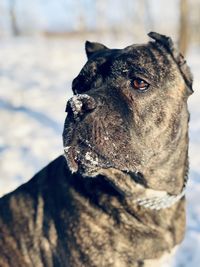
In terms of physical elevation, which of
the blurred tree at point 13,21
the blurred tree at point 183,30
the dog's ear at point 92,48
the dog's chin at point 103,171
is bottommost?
the dog's chin at point 103,171

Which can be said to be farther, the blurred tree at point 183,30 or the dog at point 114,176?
the blurred tree at point 183,30

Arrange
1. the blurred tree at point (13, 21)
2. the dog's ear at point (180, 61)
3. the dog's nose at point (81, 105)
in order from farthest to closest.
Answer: the blurred tree at point (13, 21) < the dog's ear at point (180, 61) < the dog's nose at point (81, 105)

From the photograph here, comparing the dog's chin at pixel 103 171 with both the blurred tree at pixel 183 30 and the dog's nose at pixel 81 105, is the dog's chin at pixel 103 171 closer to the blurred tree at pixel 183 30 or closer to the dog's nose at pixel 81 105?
the dog's nose at pixel 81 105

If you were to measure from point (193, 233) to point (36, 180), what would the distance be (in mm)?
1664

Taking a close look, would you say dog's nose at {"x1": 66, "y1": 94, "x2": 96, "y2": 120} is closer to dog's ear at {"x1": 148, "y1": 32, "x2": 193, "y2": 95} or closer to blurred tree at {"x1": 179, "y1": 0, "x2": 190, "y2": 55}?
dog's ear at {"x1": 148, "y1": 32, "x2": 193, "y2": 95}

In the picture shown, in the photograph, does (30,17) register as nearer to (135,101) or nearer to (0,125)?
(0,125)

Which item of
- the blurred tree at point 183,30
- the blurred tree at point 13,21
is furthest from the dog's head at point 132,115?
the blurred tree at point 13,21

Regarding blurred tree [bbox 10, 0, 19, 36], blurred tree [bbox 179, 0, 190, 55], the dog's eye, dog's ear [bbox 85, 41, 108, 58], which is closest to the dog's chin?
the dog's eye

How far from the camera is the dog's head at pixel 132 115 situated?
2521 millimetres

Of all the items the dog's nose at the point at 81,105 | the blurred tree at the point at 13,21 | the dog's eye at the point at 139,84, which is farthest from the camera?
the blurred tree at the point at 13,21

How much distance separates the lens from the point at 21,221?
3.19m

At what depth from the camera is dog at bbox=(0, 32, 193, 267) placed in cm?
257

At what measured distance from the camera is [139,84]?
2707 mm

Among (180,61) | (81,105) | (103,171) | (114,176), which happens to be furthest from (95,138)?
(180,61)
